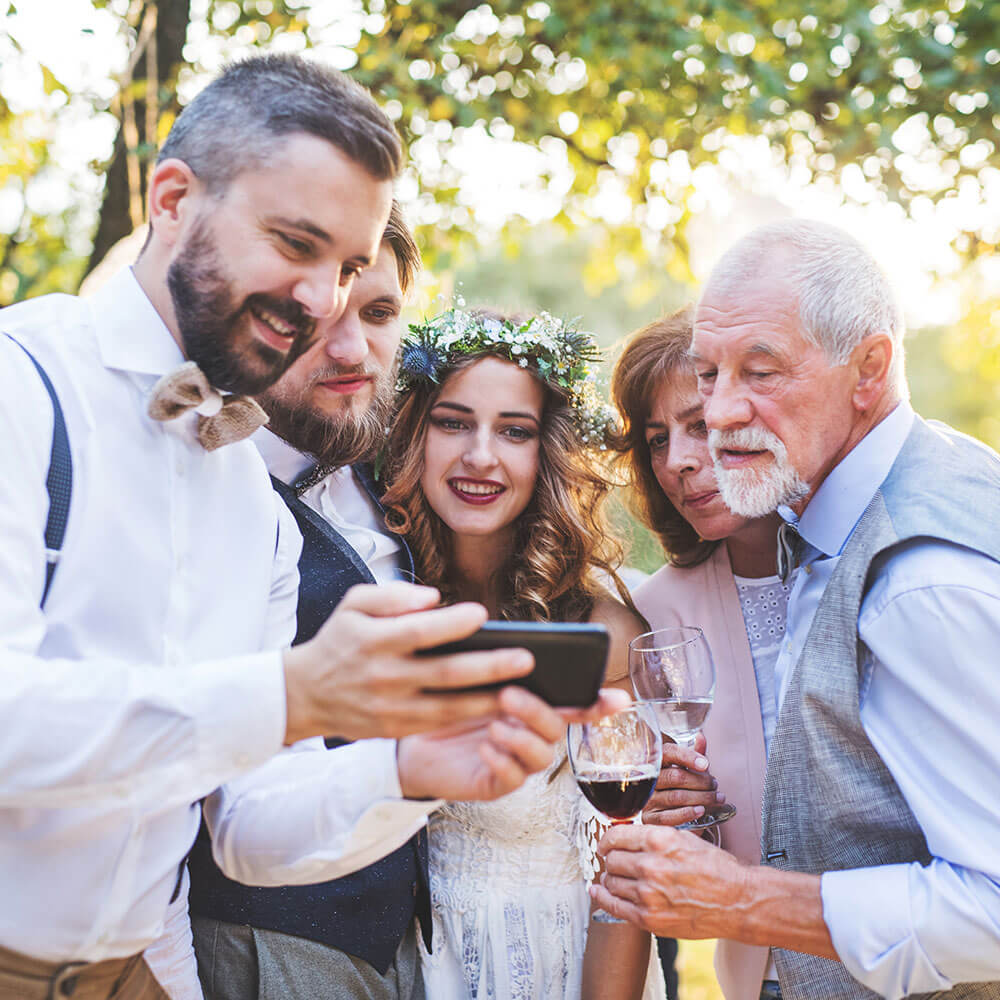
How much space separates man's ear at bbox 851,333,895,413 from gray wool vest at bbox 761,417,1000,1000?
357 millimetres

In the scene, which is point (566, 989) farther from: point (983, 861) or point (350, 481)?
point (350, 481)

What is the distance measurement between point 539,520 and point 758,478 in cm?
113

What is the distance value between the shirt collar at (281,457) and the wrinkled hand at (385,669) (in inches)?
77.2

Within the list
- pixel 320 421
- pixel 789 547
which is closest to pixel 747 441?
pixel 789 547

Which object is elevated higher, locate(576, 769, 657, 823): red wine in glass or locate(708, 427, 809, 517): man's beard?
locate(708, 427, 809, 517): man's beard

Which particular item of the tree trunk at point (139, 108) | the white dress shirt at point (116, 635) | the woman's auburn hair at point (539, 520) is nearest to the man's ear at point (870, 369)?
the woman's auburn hair at point (539, 520)

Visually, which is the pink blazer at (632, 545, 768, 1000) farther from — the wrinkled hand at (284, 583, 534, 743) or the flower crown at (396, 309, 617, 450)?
the wrinkled hand at (284, 583, 534, 743)

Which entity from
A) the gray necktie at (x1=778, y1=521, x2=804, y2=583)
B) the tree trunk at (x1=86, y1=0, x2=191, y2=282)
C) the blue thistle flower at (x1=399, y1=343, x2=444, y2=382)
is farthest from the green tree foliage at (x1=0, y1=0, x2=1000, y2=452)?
the gray necktie at (x1=778, y1=521, x2=804, y2=583)

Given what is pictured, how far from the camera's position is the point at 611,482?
14.1ft

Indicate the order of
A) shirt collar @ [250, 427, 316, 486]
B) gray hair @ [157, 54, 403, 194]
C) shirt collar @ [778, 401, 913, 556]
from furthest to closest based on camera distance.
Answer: shirt collar @ [250, 427, 316, 486]
shirt collar @ [778, 401, 913, 556]
gray hair @ [157, 54, 403, 194]

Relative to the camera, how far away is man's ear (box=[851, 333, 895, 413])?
119 inches

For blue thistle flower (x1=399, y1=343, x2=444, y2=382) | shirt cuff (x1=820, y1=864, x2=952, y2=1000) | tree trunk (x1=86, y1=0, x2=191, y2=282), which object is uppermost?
tree trunk (x1=86, y1=0, x2=191, y2=282)

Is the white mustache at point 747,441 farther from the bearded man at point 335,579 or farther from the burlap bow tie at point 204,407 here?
the burlap bow tie at point 204,407

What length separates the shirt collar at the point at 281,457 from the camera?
11.6 ft
